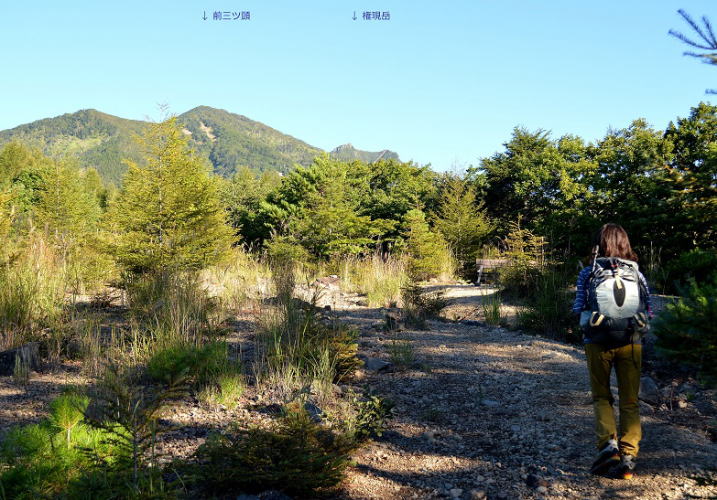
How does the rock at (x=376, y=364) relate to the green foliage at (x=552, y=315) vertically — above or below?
below

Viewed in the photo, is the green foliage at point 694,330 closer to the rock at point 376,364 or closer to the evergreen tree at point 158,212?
the rock at point 376,364

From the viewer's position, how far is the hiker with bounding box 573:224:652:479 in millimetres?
3016

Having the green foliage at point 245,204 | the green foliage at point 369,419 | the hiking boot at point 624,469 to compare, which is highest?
the green foliage at point 245,204

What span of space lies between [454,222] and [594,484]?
15.9 m

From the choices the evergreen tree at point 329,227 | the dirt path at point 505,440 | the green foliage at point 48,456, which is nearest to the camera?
the green foliage at point 48,456

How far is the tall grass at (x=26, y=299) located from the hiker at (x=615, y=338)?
509 cm

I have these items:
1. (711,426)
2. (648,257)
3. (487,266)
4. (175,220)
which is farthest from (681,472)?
(487,266)

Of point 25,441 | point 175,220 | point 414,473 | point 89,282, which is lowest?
point 414,473

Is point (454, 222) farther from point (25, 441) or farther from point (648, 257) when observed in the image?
point (25, 441)

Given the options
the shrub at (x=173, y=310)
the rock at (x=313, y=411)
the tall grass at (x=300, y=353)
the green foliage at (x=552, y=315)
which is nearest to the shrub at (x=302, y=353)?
the tall grass at (x=300, y=353)

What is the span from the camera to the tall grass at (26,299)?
5.24 meters

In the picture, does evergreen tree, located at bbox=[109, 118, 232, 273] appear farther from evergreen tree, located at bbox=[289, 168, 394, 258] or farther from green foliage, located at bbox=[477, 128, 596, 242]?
green foliage, located at bbox=[477, 128, 596, 242]

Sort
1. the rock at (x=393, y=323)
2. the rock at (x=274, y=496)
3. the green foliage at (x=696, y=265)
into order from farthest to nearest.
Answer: the green foliage at (x=696, y=265) < the rock at (x=393, y=323) < the rock at (x=274, y=496)

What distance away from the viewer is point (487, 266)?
529 inches
